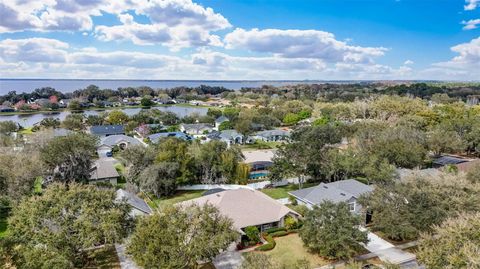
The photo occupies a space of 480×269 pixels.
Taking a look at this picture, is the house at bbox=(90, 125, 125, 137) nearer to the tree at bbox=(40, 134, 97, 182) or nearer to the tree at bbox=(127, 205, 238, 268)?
the tree at bbox=(40, 134, 97, 182)

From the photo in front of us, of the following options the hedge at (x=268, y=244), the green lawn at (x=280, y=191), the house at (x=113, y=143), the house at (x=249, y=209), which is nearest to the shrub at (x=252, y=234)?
the house at (x=249, y=209)

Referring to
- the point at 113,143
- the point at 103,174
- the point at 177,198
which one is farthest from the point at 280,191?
the point at 113,143

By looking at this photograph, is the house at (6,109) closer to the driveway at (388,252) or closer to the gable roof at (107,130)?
the gable roof at (107,130)

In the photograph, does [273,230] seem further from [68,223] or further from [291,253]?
[68,223]

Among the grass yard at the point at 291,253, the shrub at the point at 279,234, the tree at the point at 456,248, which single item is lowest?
the grass yard at the point at 291,253

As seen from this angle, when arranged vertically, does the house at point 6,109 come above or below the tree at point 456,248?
Answer: below
